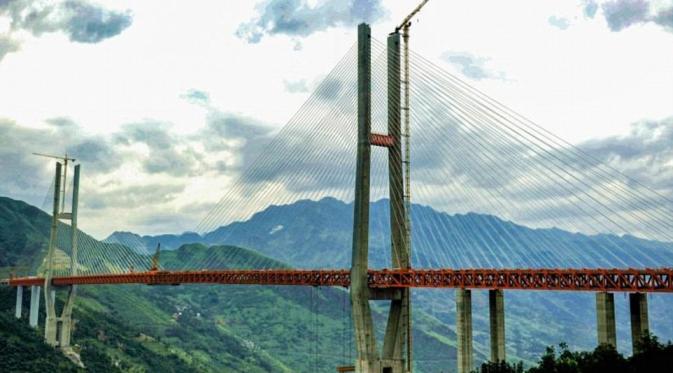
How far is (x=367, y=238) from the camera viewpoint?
51.0 meters

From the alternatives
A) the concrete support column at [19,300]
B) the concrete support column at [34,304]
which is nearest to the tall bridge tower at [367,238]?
the concrete support column at [34,304]

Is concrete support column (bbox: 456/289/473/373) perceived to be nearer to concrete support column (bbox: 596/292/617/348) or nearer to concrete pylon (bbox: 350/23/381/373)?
concrete pylon (bbox: 350/23/381/373)

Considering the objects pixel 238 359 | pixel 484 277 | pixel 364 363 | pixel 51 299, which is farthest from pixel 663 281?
Result: pixel 238 359

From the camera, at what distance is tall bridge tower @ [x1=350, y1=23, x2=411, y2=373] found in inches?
2030

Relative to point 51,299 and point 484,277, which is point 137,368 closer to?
point 51,299

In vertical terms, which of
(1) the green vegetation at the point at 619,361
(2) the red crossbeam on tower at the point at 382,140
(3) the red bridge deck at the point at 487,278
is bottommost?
(1) the green vegetation at the point at 619,361

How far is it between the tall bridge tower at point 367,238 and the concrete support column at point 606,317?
16.8 metres

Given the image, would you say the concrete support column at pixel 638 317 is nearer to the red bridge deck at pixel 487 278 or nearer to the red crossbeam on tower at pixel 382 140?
the red bridge deck at pixel 487 278

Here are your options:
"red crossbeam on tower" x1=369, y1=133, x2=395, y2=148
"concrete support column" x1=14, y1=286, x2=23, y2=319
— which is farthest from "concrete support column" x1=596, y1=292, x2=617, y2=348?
"concrete support column" x1=14, y1=286, x2=23, y2=319

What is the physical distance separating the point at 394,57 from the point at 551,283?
2527cm

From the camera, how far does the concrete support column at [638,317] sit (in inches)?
1474

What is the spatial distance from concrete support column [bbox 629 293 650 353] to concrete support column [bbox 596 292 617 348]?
1096mm

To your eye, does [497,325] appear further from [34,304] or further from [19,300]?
[19,300]

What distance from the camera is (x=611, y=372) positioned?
122 ft
